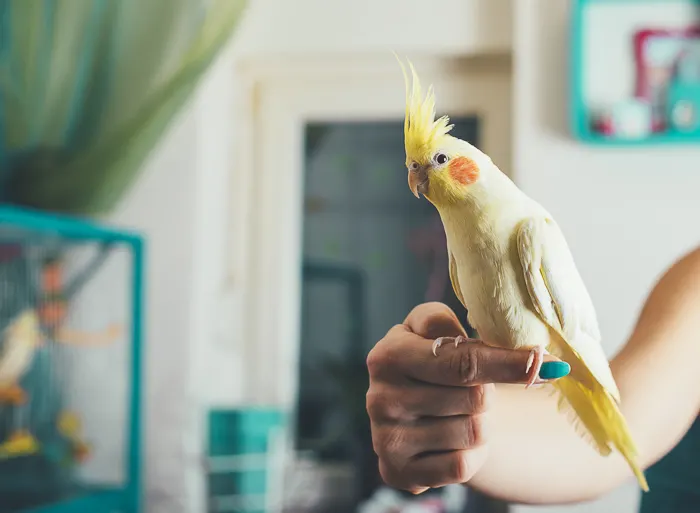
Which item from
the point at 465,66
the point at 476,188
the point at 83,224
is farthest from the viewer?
the point at 465,66

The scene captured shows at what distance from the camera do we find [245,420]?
1.51 m

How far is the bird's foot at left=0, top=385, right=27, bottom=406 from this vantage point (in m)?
1.20

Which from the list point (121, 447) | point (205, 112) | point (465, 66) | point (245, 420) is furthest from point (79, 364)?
point (465, 66)

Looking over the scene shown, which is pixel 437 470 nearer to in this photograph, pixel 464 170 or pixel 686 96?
pixel 464 170

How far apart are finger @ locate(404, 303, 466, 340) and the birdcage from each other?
0.80 m

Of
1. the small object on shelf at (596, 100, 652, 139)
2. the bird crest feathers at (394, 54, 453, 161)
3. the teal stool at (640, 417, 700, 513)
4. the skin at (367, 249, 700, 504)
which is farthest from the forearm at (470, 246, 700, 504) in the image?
the small object on shelf at (596, 100, 652, 139)

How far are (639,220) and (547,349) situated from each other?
3.51ft

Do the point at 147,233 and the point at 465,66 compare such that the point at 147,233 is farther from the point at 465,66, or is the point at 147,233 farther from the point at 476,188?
the point at 476,188

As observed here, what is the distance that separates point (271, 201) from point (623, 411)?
1.12m

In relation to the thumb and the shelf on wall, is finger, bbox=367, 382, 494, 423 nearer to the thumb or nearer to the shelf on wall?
the thumb

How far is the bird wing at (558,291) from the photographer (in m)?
0.38

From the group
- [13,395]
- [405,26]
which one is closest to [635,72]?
[405,26]

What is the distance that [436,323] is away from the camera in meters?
0.51

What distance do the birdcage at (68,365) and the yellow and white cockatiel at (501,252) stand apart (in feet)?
2.98
